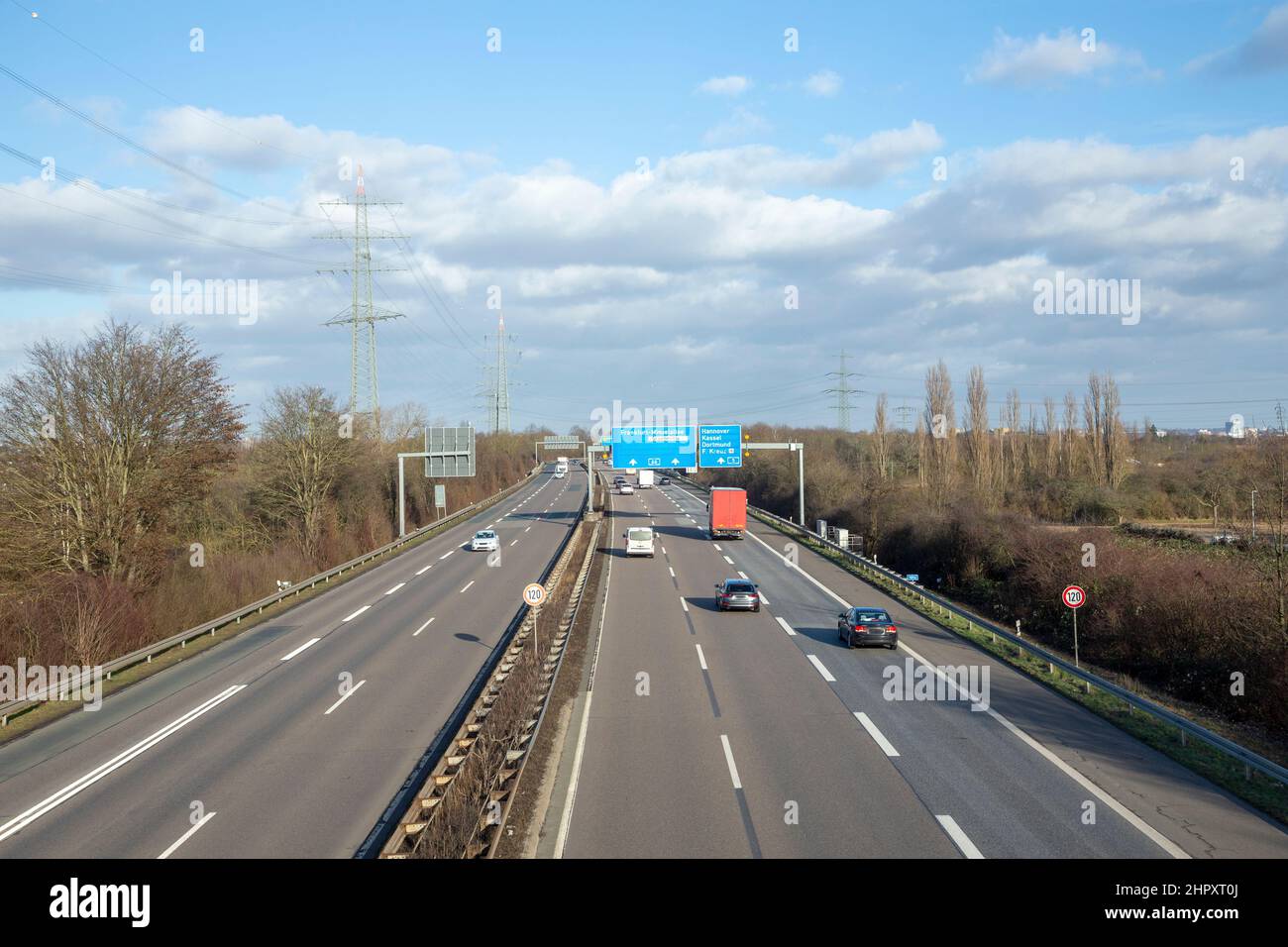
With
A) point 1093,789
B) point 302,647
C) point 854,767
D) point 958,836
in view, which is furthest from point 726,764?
point 302,647

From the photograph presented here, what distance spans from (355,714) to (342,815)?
670cm

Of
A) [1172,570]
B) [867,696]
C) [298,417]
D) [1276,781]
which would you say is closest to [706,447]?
[298,417]

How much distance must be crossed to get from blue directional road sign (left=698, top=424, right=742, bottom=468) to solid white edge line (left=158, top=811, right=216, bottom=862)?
153 feet

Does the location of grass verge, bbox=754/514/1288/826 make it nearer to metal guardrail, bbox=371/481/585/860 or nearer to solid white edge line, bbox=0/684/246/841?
metal guardrail, bbox=371/481/585/860

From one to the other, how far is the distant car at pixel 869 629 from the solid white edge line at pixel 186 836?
1792 centimetres

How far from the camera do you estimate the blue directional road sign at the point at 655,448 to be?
5850cm

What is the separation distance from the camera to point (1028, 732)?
17.6 metres

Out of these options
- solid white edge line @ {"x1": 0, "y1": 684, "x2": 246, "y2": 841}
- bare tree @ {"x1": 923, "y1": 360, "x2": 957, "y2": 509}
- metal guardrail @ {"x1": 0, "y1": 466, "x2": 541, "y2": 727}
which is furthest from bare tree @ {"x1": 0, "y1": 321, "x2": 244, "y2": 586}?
bare tree @ {"x1": 923, "y1": 360, "x2": 957, "y2": 509}

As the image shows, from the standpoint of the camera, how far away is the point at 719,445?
2315 inches

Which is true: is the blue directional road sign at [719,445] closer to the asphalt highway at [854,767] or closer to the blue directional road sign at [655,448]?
the blue directional road sign at [655,448]

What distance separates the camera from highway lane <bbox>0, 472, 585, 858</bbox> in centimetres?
1305

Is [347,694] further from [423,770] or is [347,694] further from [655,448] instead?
[655,448]
